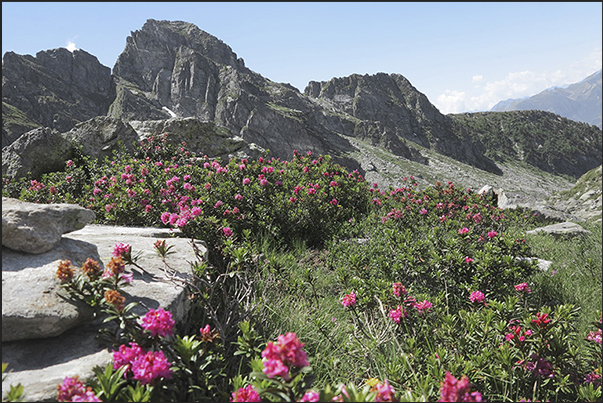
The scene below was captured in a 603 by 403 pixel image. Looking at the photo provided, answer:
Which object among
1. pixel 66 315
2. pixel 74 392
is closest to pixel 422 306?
pixel 74 392

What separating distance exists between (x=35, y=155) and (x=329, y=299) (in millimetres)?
8508

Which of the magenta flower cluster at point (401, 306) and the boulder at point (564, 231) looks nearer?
the magenta flower cluster at point (401, 306)

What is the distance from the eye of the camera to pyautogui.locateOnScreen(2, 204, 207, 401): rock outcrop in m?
1.88

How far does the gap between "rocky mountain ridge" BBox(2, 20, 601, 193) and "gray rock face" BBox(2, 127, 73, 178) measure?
74.4 meters

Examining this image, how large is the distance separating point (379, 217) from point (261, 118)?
102m

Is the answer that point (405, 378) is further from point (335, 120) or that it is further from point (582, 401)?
point (335, 120)

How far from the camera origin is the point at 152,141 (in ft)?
31.8

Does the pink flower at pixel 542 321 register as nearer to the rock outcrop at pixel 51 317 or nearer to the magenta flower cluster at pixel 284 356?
the magenta flower cluster at pixel 284 356

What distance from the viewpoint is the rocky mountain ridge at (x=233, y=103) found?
103m

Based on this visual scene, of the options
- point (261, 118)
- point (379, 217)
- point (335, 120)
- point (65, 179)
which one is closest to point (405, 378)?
point (379, 217)

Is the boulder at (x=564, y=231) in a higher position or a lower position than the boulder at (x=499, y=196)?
lower

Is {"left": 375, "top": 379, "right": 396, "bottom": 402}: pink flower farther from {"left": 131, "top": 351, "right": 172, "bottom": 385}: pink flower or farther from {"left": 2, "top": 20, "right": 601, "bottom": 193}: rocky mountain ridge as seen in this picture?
{"left": 2, "top": 20, "right": 601, "bottom": 193}: rocky mountain ridge

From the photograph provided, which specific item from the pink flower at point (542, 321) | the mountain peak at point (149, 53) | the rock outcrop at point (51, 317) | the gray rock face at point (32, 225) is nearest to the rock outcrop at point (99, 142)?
the gray rock face at point (32, 225)

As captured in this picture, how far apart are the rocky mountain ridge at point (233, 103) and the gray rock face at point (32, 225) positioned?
79.0 metres
